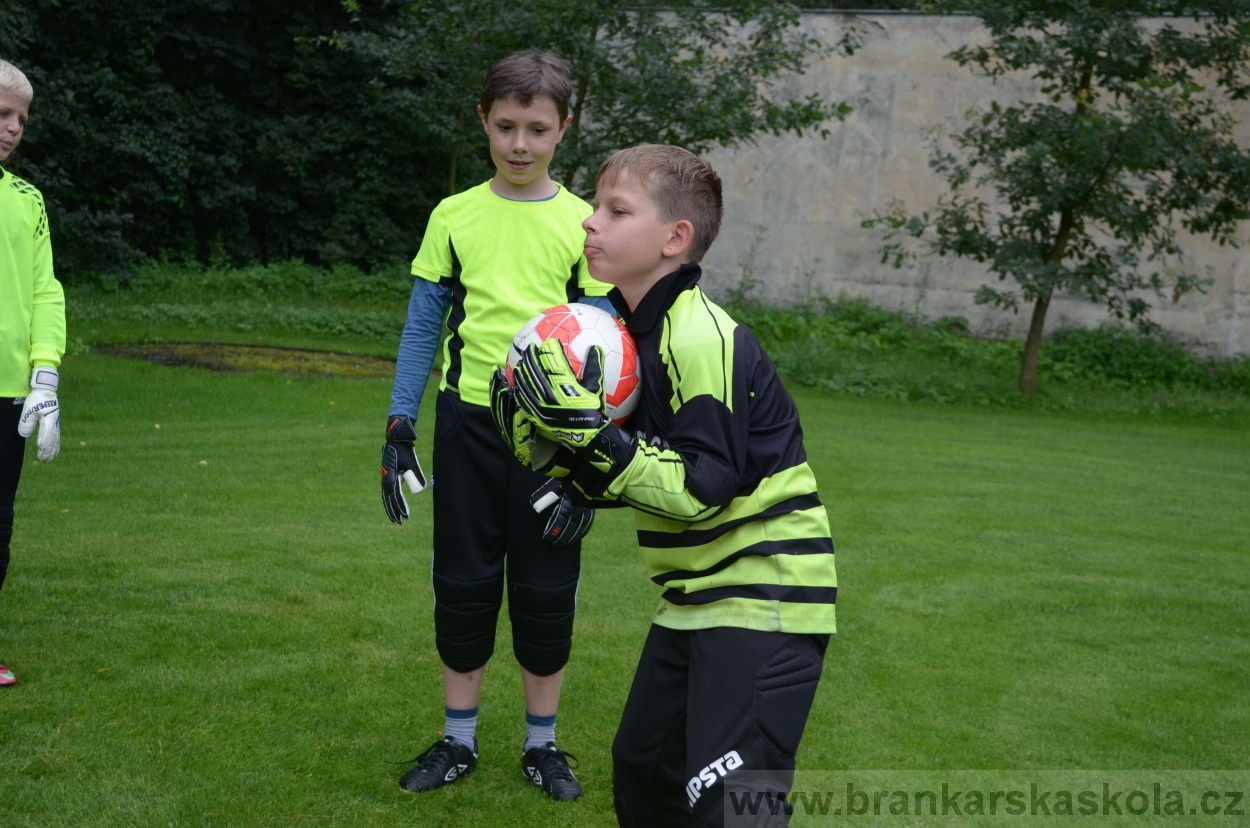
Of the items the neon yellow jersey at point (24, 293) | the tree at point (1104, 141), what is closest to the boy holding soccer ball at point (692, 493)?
the neon yellow jersey at point (24, 293)

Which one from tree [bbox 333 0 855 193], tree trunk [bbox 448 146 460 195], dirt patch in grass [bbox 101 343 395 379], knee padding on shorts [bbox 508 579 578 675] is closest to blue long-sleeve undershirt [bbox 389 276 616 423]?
knee padding on shorts [bbox 508 579 578 675]

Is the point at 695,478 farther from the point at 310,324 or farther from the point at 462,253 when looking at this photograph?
the point at 310,324

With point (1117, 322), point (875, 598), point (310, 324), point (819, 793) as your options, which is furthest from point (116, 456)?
point (1117, 322)

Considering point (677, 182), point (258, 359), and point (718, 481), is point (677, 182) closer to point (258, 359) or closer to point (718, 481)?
point (718, 481)

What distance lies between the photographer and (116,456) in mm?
8375

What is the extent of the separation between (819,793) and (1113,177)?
12.4 metres

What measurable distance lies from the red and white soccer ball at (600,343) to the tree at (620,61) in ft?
36.3

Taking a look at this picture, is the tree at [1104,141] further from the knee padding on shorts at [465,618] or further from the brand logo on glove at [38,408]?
the brand logo on glove at [38,408]

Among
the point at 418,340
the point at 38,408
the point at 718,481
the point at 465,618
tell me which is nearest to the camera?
the point at 718,481

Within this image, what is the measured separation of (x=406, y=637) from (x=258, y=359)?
29.2 ft

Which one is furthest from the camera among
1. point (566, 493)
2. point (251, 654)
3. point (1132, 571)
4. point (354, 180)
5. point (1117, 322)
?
point (354, 180)

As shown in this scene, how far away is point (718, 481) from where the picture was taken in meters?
2.47

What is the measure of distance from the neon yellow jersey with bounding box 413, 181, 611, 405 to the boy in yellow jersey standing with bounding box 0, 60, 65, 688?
1430 mm

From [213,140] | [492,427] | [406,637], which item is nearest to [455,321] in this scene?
[492,427]
